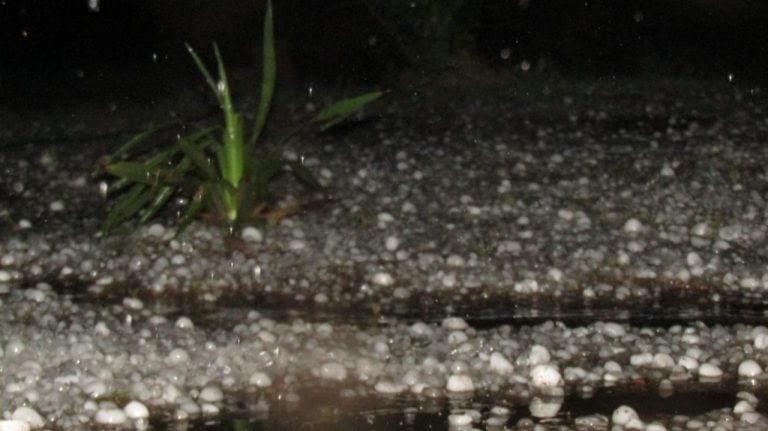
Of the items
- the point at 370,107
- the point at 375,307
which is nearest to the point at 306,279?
the point at 375,307

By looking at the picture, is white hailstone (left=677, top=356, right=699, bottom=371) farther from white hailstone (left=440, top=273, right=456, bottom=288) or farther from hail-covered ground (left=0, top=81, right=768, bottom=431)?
white hailstone (left=440, top=273, right=456, bottom=288)

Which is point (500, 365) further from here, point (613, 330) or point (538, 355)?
point (613, 330)

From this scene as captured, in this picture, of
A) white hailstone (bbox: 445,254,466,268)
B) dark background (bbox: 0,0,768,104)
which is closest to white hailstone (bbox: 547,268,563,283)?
white hailstone (bbox: 445,254,466,268)

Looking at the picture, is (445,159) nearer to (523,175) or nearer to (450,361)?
(523,175)

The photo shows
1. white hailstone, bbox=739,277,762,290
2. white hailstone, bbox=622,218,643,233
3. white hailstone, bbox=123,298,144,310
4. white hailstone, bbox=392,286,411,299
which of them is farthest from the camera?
Answer: white hailstone, bbox=622,218,643,233

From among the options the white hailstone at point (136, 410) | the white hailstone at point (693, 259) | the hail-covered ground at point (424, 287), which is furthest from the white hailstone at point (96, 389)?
the white hailstone at point (693, 259)

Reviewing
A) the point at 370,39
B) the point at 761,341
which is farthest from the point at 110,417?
the point at 370,39

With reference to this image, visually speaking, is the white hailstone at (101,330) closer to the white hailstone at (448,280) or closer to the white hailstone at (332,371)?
the white hailstone at (332,371)
